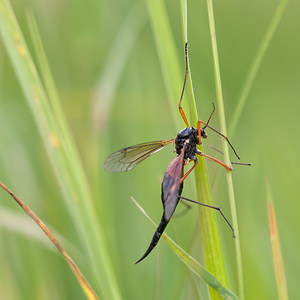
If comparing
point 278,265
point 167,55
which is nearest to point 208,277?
point 278,265

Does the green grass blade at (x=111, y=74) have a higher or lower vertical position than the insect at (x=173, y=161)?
higher

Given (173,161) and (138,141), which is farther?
(138,141)

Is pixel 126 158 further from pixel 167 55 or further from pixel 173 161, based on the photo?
pixel 167 55

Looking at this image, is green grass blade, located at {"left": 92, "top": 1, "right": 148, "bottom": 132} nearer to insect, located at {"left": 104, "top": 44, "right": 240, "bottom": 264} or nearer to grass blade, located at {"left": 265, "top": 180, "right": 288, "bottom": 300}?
insect, located at {"left": 104, "top": 44, "right": 240, "bottom": 264}

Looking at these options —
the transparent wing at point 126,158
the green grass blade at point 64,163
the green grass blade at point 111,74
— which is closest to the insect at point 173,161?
the transparent wing at point 126,158

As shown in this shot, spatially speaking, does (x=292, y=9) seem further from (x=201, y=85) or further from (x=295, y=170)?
(x=295, y=170)

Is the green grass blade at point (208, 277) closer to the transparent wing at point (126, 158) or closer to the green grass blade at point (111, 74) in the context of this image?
the transparent wing at point (126, 158)
